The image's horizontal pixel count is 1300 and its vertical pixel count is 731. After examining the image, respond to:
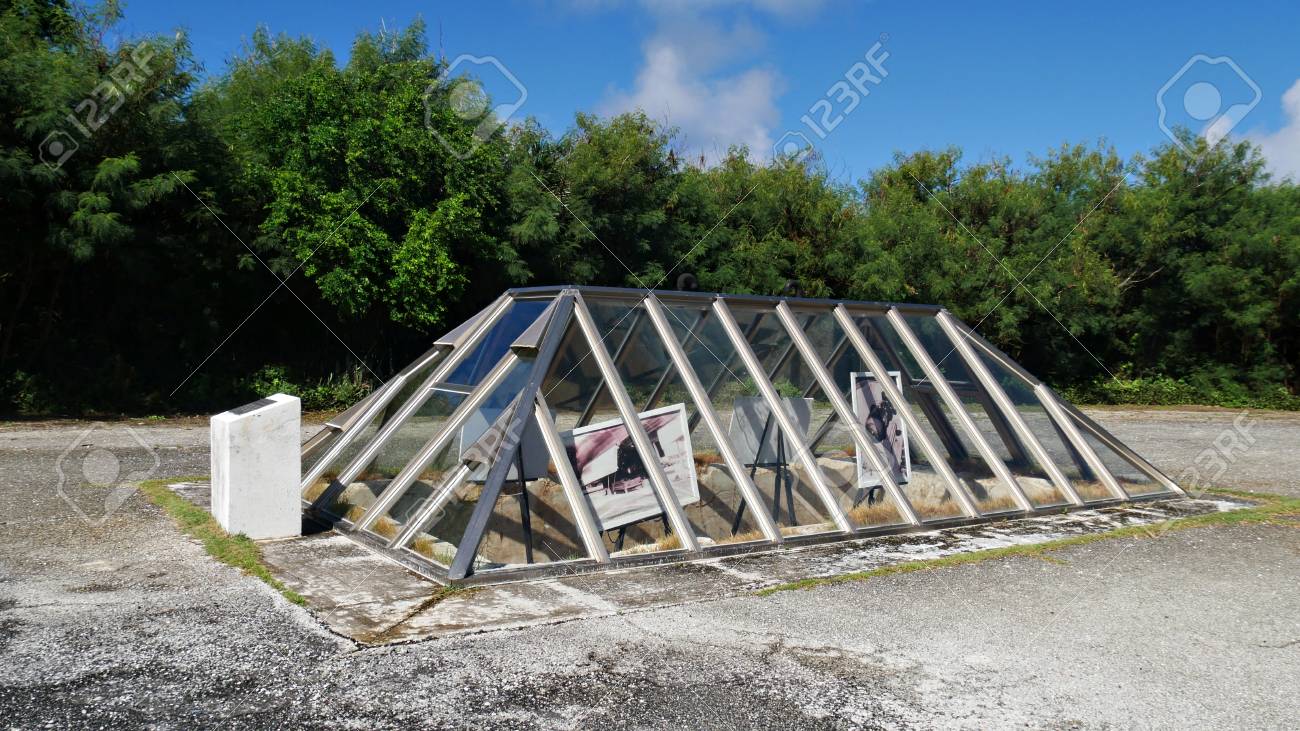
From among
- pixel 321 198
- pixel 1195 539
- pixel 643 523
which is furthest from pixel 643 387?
pixel 321 198

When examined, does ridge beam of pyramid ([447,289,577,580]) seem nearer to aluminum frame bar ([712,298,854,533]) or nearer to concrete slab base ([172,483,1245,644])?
concrete slab base ([172,483,1245,644])

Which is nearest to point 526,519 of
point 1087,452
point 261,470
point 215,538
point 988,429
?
point 261,470

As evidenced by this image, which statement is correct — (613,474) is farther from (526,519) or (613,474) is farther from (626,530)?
(526,519)

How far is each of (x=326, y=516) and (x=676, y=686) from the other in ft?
12.6

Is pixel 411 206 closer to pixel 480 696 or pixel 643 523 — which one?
pixel 643 523

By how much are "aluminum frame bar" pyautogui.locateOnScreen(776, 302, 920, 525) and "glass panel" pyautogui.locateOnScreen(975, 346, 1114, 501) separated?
6.01 feet

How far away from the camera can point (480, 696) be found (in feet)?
11.4

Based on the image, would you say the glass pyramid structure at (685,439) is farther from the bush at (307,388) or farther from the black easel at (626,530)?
the bush at (307,388)

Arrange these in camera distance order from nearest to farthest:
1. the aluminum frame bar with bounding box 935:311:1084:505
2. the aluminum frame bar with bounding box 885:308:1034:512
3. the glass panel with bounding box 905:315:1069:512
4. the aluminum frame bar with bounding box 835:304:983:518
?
the aluminum frame bar with bounding box 835:304:983:518, the aluminum frame bar with bounding box 885:308:1034:512, the glass panel with bounding box 905:315:1069:512, the aluminum frame bar with bounding box 935:311:1084:505

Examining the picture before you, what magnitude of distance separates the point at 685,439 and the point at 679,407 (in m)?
0.24

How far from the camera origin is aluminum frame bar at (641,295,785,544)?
615 cm

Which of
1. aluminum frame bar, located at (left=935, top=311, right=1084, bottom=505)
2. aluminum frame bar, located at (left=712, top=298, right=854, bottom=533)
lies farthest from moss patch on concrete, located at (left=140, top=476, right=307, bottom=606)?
aluminum frame bar, located at (left=935, top=311, right=1084, bottom=505)

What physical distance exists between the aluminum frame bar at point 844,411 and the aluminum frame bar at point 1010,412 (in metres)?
1.60

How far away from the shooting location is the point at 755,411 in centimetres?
739
